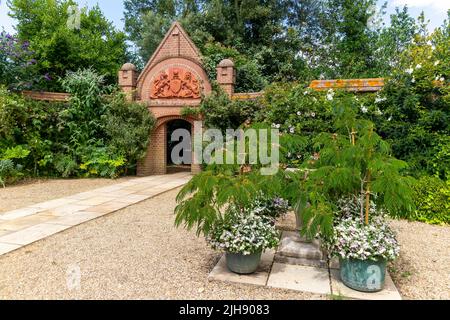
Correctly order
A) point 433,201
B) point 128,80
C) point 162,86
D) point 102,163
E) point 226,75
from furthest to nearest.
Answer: point 128,80, point 162,86, point 226,75, point 102,163, point 433,201

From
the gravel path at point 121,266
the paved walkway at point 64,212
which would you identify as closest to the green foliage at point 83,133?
the paved walkway at point 64,212

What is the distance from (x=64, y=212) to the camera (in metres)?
6.08

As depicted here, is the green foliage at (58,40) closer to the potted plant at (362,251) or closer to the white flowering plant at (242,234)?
the white flowering plant at (242,234)

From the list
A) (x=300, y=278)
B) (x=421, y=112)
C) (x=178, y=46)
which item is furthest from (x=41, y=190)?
(x=421, y=112)

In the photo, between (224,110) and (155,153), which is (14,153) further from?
(224,110)

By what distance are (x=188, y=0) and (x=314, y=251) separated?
18.3 metres

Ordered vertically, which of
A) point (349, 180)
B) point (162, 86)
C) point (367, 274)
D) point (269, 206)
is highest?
point (162, 86)

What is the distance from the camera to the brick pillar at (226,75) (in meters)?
10.6

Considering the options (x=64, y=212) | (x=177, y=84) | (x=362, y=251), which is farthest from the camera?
(x=177, y=84)

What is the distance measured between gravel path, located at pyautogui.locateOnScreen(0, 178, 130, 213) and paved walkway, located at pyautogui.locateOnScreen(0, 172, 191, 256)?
0.42m

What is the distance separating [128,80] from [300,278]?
990cm

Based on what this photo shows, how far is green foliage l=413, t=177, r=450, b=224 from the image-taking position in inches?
218

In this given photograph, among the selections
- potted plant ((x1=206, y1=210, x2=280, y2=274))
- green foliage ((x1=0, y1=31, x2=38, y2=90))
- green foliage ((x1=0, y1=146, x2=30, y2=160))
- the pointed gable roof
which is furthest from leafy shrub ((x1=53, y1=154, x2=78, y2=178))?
potted plant ((x1=206, y1=210, x2=280, y2=274))

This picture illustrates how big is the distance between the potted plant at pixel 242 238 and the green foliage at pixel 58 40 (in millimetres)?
14074
